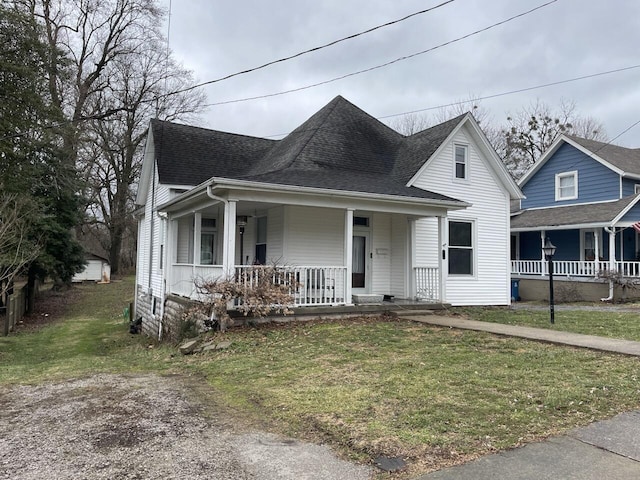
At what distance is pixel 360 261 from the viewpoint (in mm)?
13859

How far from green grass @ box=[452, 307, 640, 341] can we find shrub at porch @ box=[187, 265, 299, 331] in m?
4.95

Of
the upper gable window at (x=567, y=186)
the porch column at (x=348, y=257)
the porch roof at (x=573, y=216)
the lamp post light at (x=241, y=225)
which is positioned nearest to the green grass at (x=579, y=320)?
the porch column at (x=348, y=257)

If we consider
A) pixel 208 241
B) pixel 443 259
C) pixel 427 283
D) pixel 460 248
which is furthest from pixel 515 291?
pixel 208 241

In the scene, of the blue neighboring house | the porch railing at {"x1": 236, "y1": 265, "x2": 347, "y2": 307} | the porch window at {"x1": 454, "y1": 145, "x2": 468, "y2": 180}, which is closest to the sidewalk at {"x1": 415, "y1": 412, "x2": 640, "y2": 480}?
the porch railing at {"x1": 236, "y1": 265, "x2": 347, "y2": 307}

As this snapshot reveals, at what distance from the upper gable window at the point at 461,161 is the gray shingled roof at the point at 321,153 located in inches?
31.7

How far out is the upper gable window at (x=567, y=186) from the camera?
2173 cm

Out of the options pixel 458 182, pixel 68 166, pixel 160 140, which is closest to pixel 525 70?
pixel 458 182

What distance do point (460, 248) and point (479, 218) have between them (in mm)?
1191

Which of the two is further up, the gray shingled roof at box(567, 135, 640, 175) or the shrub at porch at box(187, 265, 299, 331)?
the gray shingled roof at box(567, 135, 640, 175)

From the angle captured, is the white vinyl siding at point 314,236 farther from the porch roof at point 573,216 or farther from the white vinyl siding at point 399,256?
the porch roof at point 573,216

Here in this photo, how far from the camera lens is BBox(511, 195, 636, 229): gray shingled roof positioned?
60.0 feet

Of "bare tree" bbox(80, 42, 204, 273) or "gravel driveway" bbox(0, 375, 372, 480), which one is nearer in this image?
"gravel driveway" bbox(0, 375, 372, 480)

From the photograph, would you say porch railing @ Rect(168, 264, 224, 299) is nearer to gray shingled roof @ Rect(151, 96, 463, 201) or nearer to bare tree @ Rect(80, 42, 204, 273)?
gray shingled roof @ Rect(151, 96, 463, 201)

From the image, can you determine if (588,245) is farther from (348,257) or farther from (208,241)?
(208,241)
